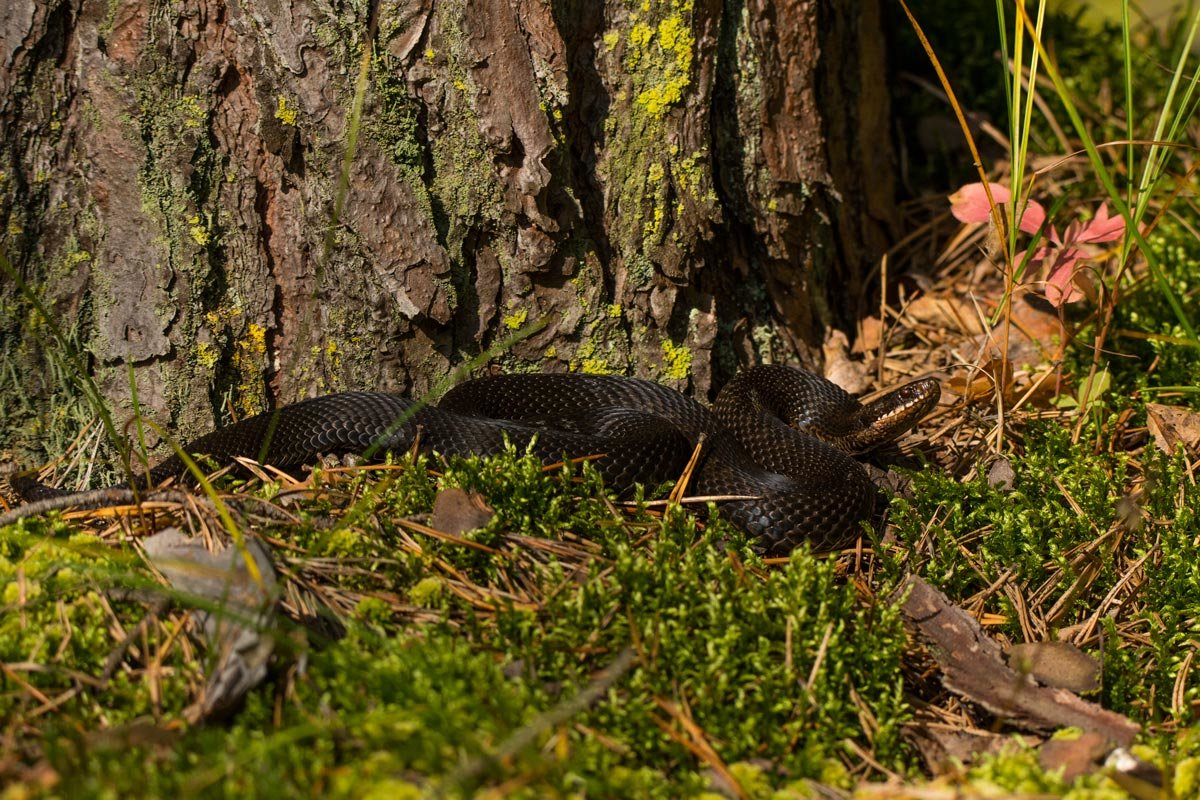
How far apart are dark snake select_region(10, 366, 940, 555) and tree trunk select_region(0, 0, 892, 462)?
0.72 feet

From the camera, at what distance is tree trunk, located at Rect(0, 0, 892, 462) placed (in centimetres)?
365

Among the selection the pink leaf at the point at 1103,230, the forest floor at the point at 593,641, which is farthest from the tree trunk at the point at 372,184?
the pink leaf at the point at 1103,230

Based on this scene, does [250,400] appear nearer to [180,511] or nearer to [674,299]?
[180,511]

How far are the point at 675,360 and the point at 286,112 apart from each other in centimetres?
191

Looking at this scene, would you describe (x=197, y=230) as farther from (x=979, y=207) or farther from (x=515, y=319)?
(x=979, y=207)

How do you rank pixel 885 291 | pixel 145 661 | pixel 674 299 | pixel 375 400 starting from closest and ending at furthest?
pixel 145 661
pixel 375 400
pixel 674 299
pixel 885 291

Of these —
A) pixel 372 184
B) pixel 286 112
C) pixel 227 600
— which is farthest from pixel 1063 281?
pixel 227 600

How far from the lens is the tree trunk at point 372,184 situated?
365 cm

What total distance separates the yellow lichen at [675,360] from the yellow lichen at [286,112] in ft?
5.83

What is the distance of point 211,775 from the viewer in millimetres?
1892

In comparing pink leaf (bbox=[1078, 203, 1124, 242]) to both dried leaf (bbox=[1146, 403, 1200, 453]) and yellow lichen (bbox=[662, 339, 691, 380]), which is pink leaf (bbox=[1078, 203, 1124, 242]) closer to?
dried leaf (bbox=[1146, 403, 1200, 453])

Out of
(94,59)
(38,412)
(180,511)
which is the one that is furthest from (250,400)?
(94,59)

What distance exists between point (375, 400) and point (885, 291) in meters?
2.86

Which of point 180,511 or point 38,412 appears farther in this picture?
point 38,412
